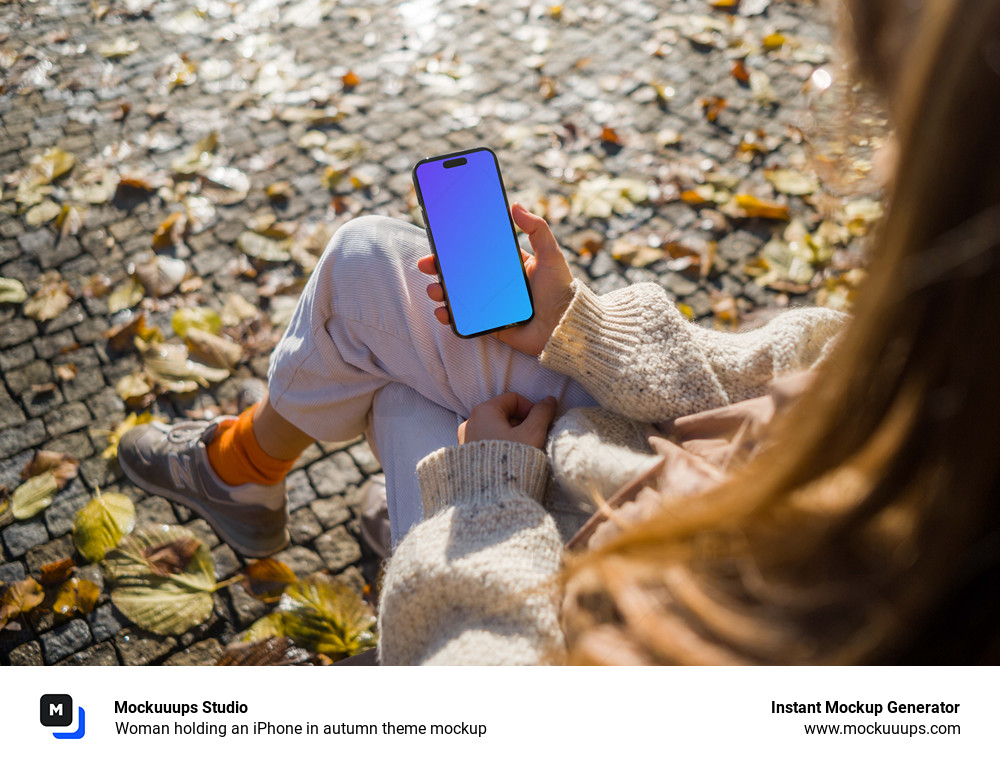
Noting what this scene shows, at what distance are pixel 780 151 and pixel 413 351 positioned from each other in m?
2.49

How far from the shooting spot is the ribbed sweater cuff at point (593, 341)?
4.76 feet

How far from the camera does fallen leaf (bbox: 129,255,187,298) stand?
2695 millimetres

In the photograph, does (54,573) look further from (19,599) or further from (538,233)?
(538,233)

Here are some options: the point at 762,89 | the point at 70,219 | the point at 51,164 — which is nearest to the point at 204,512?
the point at 70,219

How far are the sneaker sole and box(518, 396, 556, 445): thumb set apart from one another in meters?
1.14

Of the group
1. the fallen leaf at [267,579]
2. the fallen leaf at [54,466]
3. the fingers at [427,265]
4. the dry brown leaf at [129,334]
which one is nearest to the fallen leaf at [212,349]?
the dry brown leaf at [129,334]

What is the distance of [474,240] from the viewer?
5.47ft

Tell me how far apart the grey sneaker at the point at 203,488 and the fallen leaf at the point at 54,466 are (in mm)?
184

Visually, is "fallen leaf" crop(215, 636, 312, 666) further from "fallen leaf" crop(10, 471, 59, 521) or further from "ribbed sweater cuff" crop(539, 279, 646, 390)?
"ribbed sweater cuff" crop(539, 279, 646, 390)

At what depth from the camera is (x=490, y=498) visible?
4.29ft

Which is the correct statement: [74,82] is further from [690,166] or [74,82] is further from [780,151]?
[780,151]

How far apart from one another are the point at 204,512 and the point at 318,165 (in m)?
1.75
